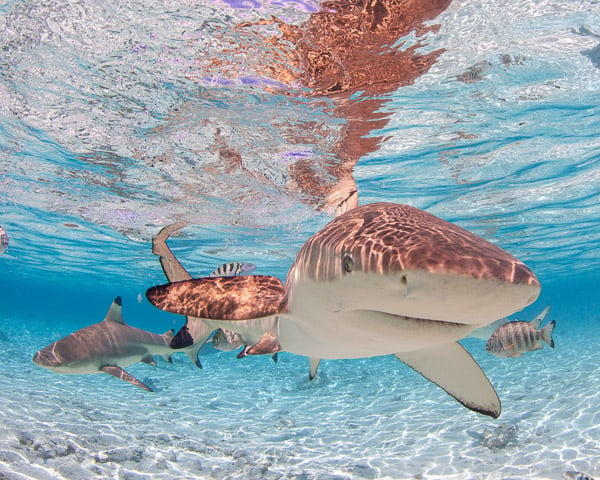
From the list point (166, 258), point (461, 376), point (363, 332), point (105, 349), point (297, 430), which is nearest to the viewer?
point (363, 332)

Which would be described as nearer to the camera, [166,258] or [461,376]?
[461,376]

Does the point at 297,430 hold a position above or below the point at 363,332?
below

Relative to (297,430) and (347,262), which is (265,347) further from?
(297,430)

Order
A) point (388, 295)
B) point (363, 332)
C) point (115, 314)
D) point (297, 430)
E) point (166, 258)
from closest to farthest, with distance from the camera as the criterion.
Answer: point (388, 295) < point (363, 332) < point (166, 258) < point (115, 314) < point (297, 430)

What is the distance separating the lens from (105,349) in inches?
290

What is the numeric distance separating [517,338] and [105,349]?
815 cm

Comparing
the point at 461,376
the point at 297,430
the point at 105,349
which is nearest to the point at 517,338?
the point at 461,376

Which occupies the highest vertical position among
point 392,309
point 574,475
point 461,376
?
point 392,309

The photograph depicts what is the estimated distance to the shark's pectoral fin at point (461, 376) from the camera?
3.40 metres

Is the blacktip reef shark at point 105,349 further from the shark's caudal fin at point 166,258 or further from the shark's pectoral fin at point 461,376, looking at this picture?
the shark's pectoral fin at point 461,376

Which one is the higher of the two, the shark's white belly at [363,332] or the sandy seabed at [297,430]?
the shark's white belly at [363,332]

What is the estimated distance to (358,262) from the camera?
199 centimetres

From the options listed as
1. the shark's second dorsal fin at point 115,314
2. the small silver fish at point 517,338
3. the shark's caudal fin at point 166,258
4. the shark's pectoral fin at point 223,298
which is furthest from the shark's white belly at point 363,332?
the small silver fish at point 517,338

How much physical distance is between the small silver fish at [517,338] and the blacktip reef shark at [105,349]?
6.82m
